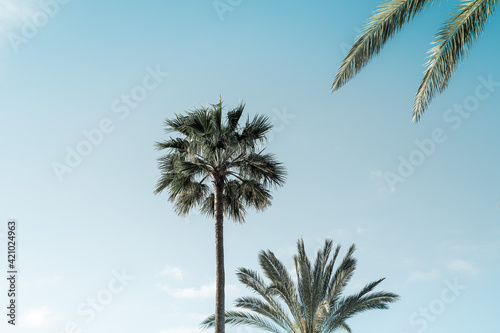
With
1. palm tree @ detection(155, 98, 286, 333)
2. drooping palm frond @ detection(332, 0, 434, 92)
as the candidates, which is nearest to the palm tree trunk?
palm tree @ detection(155, 98, 286, 333)

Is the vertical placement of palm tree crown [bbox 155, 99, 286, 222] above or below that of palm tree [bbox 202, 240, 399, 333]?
above

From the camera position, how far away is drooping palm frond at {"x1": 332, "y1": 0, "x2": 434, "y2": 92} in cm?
779

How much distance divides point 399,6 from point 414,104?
1.87 meters

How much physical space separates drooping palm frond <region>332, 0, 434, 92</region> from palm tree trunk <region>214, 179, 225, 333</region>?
8.87 metres

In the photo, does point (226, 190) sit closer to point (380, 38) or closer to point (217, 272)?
point (217, 272)

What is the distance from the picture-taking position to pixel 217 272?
1567cm

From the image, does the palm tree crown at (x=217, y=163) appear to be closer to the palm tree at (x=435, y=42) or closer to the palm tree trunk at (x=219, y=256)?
the palm tree trunk at (x=219, y=256)

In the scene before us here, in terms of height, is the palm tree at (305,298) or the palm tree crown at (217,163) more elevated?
the palm tree crown at (217,163)

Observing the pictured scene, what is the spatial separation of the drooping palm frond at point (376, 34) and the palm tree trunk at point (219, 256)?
887 cm

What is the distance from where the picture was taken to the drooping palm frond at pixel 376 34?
307 inches

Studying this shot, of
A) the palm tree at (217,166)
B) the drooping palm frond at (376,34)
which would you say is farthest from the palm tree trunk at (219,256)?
the drooping palm frond at (376,34)

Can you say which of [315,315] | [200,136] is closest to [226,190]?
[200,136]

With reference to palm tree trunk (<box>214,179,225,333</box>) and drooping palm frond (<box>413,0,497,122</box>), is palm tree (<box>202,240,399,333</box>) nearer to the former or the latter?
palm tree trunk (<box>214,179,225,333</box>)

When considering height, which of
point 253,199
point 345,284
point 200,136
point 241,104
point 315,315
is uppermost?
point 241,104
